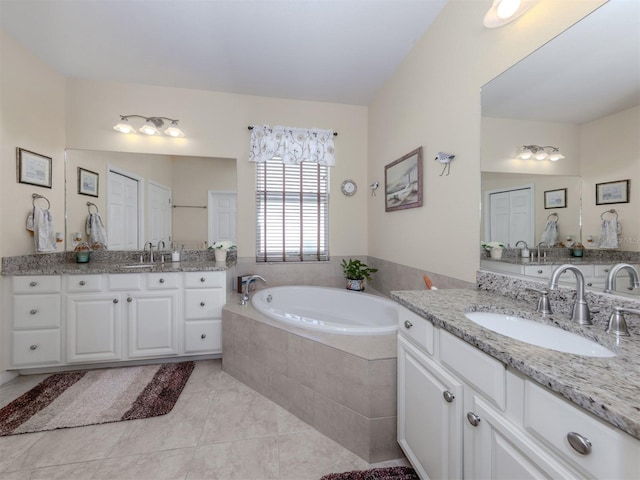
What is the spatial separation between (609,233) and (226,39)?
2.59 m

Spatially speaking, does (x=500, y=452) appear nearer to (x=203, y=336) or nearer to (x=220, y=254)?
(x=203, y=336)

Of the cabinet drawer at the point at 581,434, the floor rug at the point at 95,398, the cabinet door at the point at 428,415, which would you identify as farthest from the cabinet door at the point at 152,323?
the cabinet drawer at the point at 581,434

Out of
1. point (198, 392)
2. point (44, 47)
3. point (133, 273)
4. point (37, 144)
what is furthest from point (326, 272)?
point (44, 47)

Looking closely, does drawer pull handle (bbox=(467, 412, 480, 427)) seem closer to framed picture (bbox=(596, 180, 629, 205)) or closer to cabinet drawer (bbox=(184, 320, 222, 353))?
framed picture (bbox=(596, 180, 629, 205))

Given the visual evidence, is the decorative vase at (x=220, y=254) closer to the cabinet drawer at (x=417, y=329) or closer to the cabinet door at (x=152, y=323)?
the cabinet door at (x=152, y=323)

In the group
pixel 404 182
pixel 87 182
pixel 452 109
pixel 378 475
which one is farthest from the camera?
pixel 87 182

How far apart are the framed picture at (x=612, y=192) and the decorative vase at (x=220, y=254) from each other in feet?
8.85

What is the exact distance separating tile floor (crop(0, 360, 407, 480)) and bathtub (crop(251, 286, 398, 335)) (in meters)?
0.83

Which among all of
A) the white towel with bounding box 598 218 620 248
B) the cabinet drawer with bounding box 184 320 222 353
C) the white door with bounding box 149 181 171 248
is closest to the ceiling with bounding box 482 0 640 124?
the white towel with bounding box 598 218 620 248

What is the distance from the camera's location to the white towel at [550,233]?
47.3 inches

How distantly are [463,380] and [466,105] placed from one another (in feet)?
4.99

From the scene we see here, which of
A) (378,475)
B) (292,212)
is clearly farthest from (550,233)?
(292,212)

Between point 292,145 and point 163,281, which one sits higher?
point 292,145

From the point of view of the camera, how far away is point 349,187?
10.2ft
